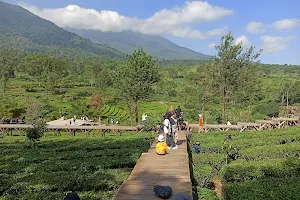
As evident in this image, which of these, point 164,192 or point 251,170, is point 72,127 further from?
point 164,192

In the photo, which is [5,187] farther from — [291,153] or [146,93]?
[146,93]

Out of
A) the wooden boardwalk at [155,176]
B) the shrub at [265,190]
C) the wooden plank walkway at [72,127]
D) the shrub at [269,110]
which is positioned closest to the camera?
the wooden boardwalk at [155,176]

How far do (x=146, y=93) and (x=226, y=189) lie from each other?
31.7m

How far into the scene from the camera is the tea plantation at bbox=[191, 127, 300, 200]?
39.8 ft

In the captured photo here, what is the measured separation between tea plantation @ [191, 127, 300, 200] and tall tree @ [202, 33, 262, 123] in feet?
49.5

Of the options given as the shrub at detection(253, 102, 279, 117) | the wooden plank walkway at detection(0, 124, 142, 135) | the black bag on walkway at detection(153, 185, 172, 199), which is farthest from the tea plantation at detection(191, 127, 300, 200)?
the shrub at detection(253, 102, 279, 117)

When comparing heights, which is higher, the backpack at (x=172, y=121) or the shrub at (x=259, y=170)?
the backpack at (x=172, y=121)

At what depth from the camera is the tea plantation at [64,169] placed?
566 inches

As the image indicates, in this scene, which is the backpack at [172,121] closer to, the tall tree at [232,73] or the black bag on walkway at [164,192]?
the black bag on walkway at [164,192]

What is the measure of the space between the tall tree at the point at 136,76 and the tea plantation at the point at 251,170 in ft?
65.3

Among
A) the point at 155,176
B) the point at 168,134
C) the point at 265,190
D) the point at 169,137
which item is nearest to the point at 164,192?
the point at 155,176

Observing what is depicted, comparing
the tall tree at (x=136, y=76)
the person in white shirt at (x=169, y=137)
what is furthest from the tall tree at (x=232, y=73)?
the person in white shirt at (x=169, y=137)

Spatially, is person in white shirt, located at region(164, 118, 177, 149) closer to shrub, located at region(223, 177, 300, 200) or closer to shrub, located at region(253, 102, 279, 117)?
shrub, located at region(223, 177, 300, 200)

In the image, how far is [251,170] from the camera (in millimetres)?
14789
